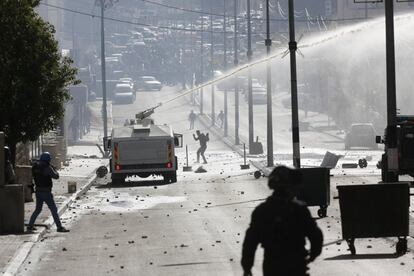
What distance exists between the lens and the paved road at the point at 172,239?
1984cm

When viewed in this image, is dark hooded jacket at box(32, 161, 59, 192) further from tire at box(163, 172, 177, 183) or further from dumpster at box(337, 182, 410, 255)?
tire at box(163, 172, 177, 183)

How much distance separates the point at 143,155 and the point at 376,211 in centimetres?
2622

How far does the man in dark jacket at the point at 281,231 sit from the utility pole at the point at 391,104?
56.4 feet

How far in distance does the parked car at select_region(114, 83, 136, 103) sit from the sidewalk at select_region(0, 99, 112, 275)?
43.5 m

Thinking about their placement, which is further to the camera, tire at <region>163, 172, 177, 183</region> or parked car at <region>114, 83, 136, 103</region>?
parked car at <region>114, 83, 136, 103</region>

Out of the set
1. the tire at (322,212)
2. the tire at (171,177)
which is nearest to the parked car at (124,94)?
the tire at (171,177)

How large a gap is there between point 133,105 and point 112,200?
98.0 metres

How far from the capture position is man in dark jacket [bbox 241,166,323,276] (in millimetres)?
11742

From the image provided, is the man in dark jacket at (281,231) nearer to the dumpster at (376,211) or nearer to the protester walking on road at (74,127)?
the dumpster at (376,211)

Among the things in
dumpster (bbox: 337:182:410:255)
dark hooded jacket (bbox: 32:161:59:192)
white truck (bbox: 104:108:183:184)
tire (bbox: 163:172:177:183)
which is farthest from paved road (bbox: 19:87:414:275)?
white truck (bbox: 104:108:183:184)

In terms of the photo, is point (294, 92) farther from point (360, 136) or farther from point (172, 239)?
point (360, 136)

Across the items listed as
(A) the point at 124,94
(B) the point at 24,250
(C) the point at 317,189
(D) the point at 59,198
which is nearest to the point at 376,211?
(B) the point at 24,250

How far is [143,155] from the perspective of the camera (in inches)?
1843

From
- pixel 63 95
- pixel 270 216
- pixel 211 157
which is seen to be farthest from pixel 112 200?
pixel 211 157
